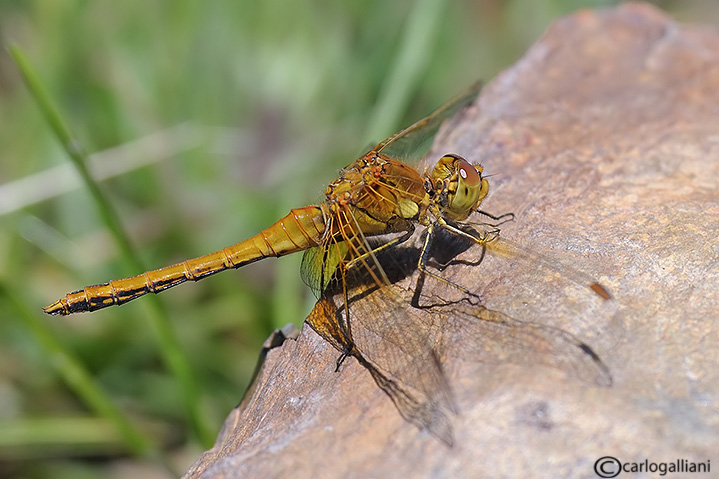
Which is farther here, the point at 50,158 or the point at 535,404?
the point at 50,158

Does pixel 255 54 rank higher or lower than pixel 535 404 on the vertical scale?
higher

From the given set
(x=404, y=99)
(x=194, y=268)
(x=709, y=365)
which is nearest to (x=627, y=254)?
(x=709, y=365)

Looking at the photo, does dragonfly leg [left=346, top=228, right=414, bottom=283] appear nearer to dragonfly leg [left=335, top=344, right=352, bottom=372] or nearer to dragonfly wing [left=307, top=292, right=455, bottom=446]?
dragonfly wing [left=307, top=292, right=455, bottom=446]

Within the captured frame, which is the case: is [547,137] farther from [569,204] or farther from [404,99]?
[404,99]

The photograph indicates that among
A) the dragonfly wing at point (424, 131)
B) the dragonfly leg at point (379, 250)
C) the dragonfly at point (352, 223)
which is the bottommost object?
the dragonfly leg at point (379, 250)

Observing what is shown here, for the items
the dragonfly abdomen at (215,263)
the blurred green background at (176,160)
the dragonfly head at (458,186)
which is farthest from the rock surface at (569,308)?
the blurred green background at (176,160)

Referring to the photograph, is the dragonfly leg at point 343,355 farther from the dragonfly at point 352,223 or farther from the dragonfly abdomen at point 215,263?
the dragonfly abdomen at point 215,263

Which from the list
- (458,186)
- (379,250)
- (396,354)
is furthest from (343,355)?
(458,186)
